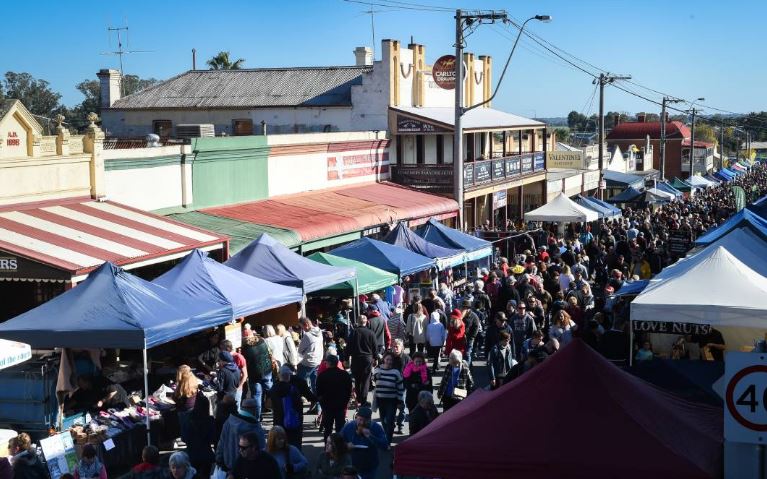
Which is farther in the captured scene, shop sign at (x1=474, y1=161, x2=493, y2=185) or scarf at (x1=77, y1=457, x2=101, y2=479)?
shop sign at (x1=474, y1=161, x2=493, y2=185)

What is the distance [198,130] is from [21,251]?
11066 mm

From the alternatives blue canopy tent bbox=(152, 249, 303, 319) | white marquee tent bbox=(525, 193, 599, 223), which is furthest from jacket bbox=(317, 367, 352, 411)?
white marquee tent bbox=(525, 193, 599, 223)

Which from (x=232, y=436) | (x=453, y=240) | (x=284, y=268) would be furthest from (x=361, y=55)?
(x=232, y=436)

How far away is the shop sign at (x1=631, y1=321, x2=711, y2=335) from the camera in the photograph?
13.8 metres

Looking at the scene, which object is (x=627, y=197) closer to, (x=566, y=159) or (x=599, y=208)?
(x=566, y=159)

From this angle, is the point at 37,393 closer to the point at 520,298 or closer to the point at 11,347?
the point at 11,347

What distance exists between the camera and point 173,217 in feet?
67.3

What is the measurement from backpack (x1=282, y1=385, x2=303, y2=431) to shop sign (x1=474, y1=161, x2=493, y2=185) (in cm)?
2330

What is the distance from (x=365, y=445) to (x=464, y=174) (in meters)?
23.8

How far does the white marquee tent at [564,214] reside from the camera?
30.5 meters

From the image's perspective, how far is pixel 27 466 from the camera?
9820 mm

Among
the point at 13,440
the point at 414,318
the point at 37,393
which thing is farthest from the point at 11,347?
the point at 414,318

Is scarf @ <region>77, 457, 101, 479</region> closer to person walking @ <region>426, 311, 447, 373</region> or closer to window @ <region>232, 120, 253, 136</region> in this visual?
person walking @ <region>426, 311, 447, 373</region>

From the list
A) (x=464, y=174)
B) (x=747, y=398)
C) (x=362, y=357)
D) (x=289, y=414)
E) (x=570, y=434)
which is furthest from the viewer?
(x=464, y=174)
